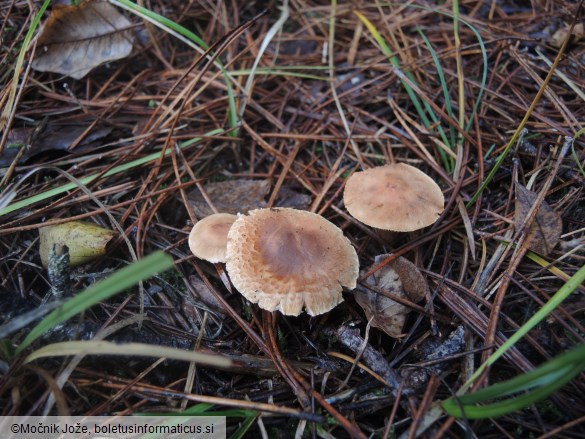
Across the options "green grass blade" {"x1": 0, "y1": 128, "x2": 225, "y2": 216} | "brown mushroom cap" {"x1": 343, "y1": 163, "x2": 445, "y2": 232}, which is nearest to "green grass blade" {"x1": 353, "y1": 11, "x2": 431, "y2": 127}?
"brown mushroom cap" {"x1": 343, "y1": 163, "x2": 445, "y2": 232}

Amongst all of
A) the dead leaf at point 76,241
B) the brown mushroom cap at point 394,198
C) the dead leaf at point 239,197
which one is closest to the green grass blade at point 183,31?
the dead leaf at point 239,197

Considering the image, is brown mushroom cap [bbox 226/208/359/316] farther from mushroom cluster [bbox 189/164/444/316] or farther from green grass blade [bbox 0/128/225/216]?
green grass blade [bbox 0/128/225/216]

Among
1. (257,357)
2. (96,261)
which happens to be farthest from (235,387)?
(96,261)

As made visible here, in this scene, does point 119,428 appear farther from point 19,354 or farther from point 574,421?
point 574,421

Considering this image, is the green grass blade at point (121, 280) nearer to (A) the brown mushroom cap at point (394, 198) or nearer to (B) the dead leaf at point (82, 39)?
(A) the brown mushroom cap at point (394, 198)

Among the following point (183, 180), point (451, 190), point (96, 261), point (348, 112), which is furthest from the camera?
point (348, 112)

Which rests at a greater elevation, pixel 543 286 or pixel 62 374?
pixel 62 374
